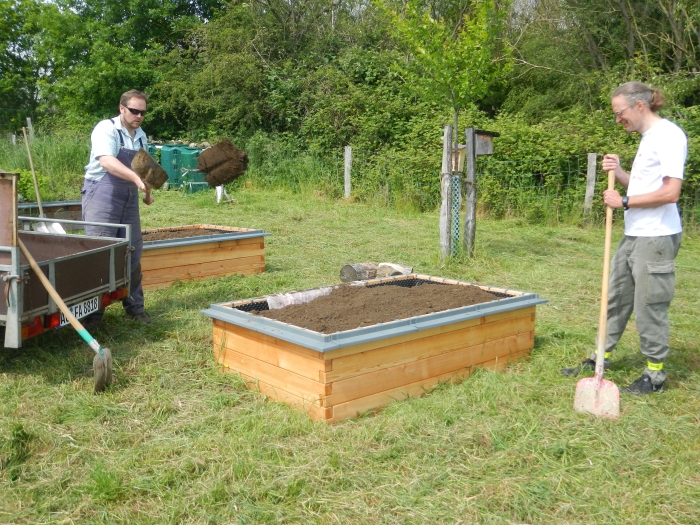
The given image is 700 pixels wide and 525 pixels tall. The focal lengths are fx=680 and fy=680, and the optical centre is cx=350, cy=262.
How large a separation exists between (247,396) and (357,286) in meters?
1.65

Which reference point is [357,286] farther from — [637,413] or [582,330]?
[637,413]

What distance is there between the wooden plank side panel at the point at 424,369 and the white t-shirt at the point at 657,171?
1.25 metres

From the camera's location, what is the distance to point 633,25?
59.7 ft

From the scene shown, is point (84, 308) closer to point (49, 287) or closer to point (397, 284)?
point (49, 287)

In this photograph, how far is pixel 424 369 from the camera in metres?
4.52

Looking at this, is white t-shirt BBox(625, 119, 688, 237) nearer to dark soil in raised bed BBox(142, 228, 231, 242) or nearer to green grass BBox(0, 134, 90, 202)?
dark soil in raised bed BBox(142, 228, 231, 242)

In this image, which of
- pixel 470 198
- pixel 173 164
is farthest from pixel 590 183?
pixel 173 164

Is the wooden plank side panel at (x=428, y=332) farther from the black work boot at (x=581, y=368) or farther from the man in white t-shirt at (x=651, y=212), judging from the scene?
the man in white t-shirt at (x=651, y=212)

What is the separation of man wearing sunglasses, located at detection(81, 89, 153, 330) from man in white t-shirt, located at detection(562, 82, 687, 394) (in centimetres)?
372

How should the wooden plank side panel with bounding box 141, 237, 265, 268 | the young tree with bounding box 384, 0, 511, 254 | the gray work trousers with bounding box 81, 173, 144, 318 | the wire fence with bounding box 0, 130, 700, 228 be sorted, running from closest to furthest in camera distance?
the gray work trousers with bounding box 81, 173, 144, 318 < the wooden plank side panel with bounding box 141, 237, 265, 268 < the young tree with bounding box 384, 0, 511, 254 < the wire fence with bounding box 0, 130, 700, 228

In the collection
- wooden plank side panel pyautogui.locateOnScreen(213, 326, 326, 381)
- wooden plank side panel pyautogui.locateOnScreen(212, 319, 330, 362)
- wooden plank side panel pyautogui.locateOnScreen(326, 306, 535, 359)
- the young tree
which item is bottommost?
wooden plank side panel pyautogui.locateOnScreen(213, 326, 326, 381)

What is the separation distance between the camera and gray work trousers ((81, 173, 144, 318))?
5.97 m

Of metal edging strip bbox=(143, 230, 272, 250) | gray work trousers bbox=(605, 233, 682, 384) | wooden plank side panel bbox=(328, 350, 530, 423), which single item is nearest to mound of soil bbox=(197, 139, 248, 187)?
metal edging strip bbox=(143, 230, 272, 250)

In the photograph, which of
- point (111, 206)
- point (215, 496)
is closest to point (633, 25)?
point (111, 206)
